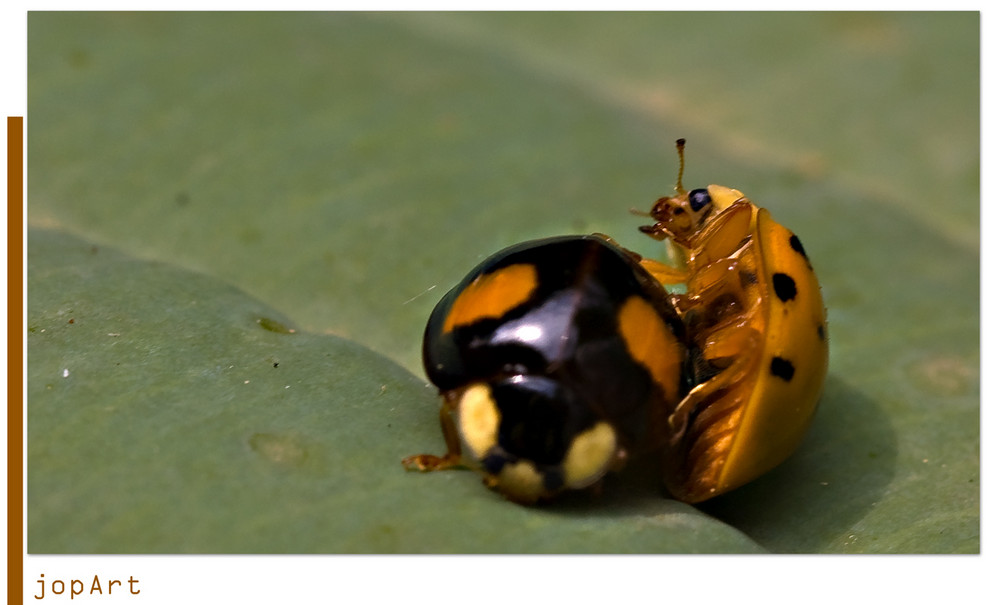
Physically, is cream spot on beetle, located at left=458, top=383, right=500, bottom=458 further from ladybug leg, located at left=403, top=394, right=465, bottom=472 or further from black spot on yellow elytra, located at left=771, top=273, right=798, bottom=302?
black spot on yellow elytra, located at left=771, top=273, right=798, bottom=302

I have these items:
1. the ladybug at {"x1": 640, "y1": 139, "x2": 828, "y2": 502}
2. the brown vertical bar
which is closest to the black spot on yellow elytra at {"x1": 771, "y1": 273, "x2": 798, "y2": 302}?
the ladybug at {"x1": 640, "y1": 139, "x2": 828, "y2": 502}

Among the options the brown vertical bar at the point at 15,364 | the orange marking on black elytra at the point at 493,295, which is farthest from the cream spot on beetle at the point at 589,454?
the brown vertical bar at the point at 15,364

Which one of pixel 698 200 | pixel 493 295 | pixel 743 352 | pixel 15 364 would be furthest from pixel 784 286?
pixel 15 364

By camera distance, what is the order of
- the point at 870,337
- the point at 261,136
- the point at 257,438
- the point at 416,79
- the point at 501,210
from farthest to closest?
1. the point at 416,79
2. the point at 261,136
3. the point at 501,210
4. the point at 870,337
5. the point at 257,438

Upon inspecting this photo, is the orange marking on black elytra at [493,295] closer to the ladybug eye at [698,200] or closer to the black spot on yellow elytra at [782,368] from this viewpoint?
the black spot on yellow elytra at [782,368]

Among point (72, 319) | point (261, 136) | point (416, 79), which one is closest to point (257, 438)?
point (72, 319)

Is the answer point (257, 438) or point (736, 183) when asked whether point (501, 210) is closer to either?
point (736, 183)

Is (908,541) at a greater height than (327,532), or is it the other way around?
(327,532)
